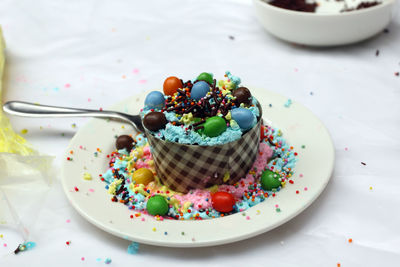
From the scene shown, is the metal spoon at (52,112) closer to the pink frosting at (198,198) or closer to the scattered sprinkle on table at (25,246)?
the pink frosting at (198,198)

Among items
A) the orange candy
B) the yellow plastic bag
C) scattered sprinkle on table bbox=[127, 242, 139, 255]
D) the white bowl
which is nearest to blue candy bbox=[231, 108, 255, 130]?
the orange candy

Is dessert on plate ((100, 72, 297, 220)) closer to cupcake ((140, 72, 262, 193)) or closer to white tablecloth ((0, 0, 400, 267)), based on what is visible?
cupcake ((140, 72, 262, 193))

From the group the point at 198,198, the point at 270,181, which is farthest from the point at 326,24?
the point at 198,198

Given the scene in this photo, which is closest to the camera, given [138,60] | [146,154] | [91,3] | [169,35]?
[146,154]

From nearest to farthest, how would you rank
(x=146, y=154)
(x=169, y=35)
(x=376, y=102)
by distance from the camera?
(x=146, y=154) → (x=376, y=102) → (x=169, y=35)

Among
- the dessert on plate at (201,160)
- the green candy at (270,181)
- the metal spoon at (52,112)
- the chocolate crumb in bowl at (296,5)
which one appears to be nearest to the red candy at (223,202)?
the dessert on plate at (201,160)

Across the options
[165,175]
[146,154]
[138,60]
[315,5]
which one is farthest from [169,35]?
[165,175]

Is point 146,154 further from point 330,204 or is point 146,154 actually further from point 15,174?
point 330,204
